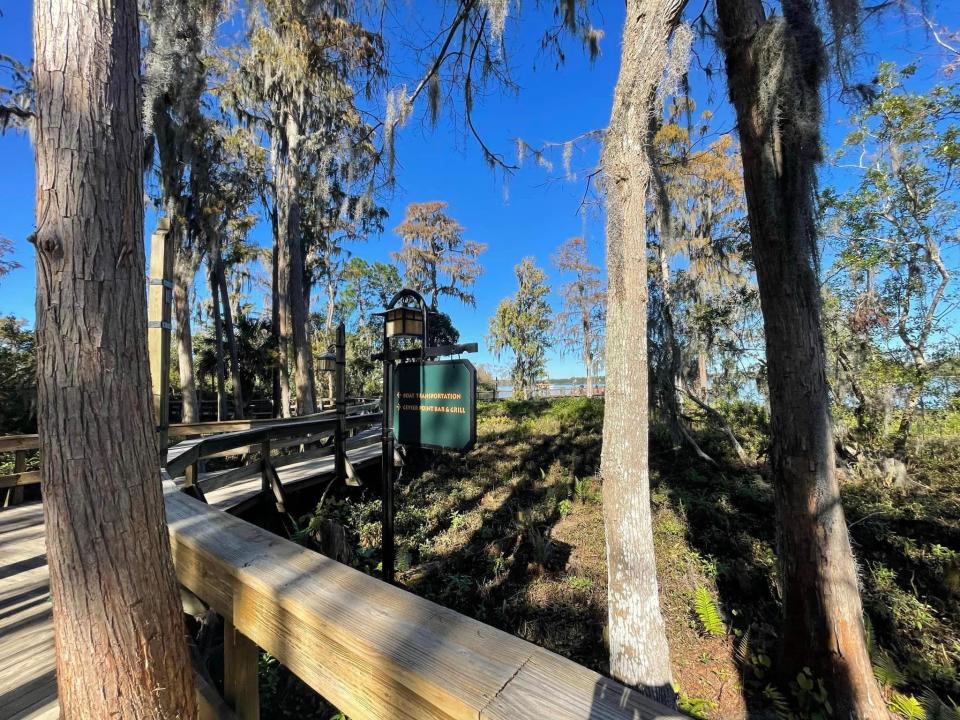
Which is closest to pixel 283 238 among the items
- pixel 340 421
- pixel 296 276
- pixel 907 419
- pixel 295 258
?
pixel 295 258

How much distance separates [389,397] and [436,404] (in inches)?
25.4

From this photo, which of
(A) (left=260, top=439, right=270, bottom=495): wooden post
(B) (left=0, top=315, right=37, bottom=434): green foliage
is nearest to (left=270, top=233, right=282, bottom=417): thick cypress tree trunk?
(B) (left=0, top=315, right=37, bottom=434): green foliage

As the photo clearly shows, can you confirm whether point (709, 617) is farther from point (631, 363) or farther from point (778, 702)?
point (631, 363)

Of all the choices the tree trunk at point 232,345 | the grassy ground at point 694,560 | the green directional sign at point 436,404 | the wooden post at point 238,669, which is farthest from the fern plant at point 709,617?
the tree trunk at point 232,345

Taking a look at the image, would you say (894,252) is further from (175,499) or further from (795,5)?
(175,499)

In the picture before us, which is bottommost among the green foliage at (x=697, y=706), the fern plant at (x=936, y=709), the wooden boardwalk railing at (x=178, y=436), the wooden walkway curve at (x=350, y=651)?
the green foliage at (x=697, y=706)

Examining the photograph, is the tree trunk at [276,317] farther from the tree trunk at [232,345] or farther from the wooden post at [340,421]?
the wooden post at [340,421]

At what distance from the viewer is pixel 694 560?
4.43 meters

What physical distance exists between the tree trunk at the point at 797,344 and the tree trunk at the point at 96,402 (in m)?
3.56

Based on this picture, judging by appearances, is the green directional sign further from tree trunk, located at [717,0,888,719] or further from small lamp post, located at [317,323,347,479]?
small lamp post, located at [317,323,347,479]

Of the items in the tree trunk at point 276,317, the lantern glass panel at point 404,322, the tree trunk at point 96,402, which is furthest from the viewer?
the tree trunk at point 276,317

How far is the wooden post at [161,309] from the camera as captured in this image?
2814 millimetres

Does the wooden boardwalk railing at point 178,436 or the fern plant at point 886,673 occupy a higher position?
the wooden boardwalk railing at point 178,436

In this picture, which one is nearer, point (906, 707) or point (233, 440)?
point (906, 707)
